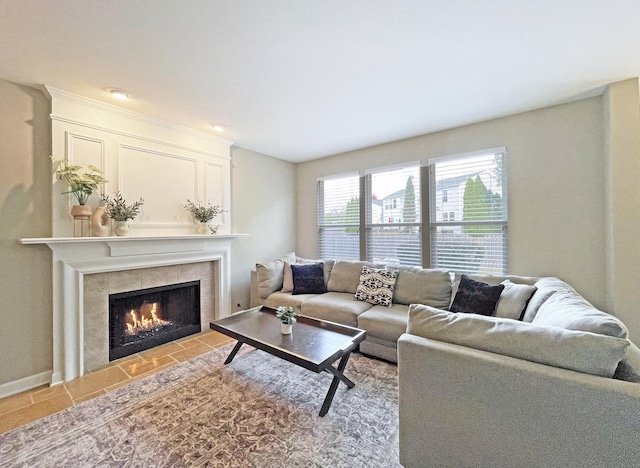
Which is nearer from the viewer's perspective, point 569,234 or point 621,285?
point 621,285

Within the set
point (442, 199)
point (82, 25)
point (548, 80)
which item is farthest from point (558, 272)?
point (82, 25)

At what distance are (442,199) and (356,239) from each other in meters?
1.44

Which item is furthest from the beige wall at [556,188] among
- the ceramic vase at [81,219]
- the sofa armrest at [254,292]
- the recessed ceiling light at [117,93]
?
the ceramic vase at [81,219]

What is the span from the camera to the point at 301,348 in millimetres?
1977

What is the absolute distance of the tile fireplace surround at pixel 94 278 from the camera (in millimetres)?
2354

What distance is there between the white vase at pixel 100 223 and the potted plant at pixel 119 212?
0.17 feet

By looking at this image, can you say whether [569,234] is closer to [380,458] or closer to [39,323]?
[380,458]

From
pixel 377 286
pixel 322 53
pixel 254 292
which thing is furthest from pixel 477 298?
pixel 254 292

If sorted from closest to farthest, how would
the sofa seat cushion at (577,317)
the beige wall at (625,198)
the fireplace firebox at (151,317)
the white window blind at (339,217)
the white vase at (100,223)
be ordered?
the sofa seat cushion at (577,317) → the beige wall at (625,198) → the white vase at (100,223) → the fireplace firebox at (151,317) → the white window blind at (339,217)

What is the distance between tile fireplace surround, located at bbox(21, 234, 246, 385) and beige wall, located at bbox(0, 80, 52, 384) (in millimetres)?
147

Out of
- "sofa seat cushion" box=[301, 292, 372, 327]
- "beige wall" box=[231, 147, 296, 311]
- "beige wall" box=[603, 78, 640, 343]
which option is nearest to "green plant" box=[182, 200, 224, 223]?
"beige wall" box=[231, 147, 296, 311]

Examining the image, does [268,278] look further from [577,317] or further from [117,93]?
[577,317]

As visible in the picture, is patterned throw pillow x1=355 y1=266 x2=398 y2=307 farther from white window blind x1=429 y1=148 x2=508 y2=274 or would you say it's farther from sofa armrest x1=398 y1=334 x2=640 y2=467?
sofa armrest x1=398 y1=334 x2=640 y2=467

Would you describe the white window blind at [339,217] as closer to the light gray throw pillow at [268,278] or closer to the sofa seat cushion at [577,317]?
the light gray throw pillow at [268,278]
